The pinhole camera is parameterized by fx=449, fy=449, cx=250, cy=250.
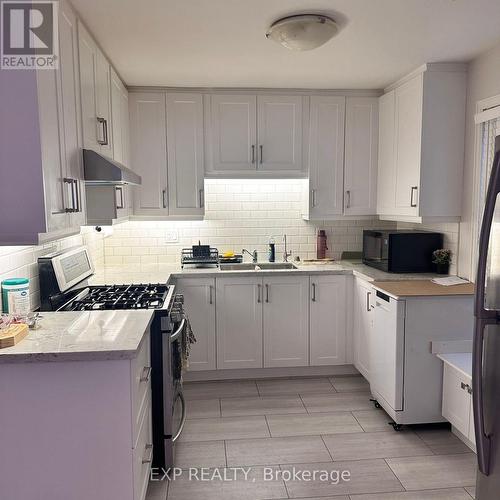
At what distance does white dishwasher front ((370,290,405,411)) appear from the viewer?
9.48 ft

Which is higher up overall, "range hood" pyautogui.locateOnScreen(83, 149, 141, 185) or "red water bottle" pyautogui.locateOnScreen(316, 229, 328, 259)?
"range hood" pyautogui.locateOnScreen(83, 149, 141, 185)

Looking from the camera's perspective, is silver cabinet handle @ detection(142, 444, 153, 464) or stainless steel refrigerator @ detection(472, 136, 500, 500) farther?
silver cabinet handle @ detection(142, 444, 153, 464)

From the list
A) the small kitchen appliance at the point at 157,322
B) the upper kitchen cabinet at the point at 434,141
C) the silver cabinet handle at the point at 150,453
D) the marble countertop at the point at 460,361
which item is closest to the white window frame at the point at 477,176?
the upper kitchen cabinet at the point at 434,141

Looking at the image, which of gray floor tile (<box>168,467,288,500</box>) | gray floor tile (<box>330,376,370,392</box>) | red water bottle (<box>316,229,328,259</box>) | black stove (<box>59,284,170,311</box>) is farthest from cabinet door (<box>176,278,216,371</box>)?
gray floor tile (<box>168,467,288,500</box>)

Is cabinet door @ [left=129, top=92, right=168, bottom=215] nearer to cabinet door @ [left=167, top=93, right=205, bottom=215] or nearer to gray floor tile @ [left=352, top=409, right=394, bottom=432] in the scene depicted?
cabinet door @ [left=167, top=93, right=205, bottom=215]

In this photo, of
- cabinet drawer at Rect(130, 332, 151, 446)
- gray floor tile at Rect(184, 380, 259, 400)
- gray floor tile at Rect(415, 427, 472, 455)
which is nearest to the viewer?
cabinet drawer at Rect(130, 332, 151, 446)

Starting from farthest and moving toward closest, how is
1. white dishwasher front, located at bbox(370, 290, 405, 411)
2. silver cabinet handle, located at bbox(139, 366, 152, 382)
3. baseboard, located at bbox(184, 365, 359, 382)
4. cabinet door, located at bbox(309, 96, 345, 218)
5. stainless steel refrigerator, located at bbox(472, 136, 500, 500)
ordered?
cabinet door, located at bbox(309, 96, 345, 218), baseboard, located at bbox(184, 365, 359, 382), white dishwasher front, located at bbox(370, 290, 405, 411), silver cabinet handle, located at bbox(139, 366, 152, 382), stainless steel refrigerator, located at bbox(472, 136, 500, 500)

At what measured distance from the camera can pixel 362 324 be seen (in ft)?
11.8

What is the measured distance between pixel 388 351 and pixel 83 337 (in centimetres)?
202

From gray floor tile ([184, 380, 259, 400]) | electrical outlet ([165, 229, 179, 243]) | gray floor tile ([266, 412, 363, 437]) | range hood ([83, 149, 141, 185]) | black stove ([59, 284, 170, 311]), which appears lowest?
gray floor tile ([266, 412, 363, 437])

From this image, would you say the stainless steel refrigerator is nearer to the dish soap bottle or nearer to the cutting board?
the cutting board

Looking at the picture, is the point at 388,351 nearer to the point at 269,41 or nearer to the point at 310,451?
the point at 310,451

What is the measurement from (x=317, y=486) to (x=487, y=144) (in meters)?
2.40

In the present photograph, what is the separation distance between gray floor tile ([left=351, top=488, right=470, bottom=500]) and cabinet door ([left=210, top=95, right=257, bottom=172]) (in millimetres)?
2587
